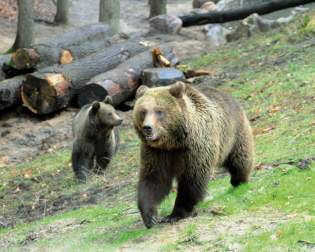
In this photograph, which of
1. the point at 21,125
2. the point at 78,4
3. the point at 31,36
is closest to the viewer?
the point at 21,125

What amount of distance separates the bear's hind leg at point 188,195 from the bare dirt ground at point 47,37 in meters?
8.40

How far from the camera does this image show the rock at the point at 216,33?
2364cm

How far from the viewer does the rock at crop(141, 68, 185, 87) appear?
16984 mm

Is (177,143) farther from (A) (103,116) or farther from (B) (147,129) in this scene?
(A) (103,116)

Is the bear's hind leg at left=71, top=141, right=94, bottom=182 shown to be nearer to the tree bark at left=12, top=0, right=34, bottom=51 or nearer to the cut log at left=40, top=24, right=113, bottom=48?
the cut log at left=40, top=24, right=113, bottom=48

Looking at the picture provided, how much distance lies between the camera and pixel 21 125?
1712 centimetres

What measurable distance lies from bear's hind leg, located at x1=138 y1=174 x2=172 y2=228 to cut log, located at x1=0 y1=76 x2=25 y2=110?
10.2 m

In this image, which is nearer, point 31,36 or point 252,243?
point 252,243

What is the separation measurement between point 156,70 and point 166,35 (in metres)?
7.18

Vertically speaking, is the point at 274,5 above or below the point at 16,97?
above

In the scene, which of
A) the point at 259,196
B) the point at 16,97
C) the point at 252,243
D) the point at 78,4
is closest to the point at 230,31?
the point at 16,97

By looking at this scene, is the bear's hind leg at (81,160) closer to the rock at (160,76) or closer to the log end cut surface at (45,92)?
the log end cut surface at (45,92)

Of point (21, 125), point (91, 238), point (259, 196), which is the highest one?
point (259, 196)

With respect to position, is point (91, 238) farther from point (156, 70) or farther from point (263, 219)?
point (156, 70)
